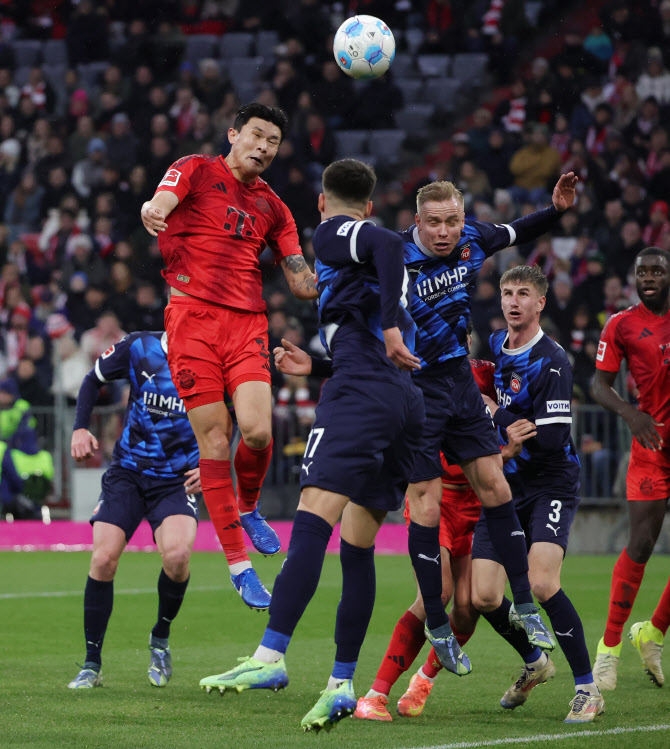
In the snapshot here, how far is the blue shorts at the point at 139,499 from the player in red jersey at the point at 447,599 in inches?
62.7

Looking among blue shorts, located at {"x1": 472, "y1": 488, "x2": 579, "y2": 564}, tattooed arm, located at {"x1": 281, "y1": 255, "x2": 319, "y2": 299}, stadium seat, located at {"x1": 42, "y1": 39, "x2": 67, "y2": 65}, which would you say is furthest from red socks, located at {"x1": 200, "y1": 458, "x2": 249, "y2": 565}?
stadium seat, located at {"x1": 42, "y1": 39, "x2": 67, "y2": 65}

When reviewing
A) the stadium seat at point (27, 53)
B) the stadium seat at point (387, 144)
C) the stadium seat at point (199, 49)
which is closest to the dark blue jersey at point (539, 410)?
the stadium seat at point (387, 144)

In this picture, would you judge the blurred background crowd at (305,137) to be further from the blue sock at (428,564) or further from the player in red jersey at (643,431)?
the blue sock at (428,564)

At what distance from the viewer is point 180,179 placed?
636cm

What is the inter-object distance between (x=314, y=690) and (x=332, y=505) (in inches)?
88.3

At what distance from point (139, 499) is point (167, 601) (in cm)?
62

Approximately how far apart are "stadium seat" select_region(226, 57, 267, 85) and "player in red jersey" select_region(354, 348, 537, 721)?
14.6m

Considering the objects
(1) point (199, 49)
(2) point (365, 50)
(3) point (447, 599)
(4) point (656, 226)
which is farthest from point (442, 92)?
(3) point (447, 599)

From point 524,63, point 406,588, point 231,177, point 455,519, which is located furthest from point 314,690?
point 524,63

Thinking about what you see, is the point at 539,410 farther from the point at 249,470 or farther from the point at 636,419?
the point at 249,470

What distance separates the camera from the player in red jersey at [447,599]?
641 centimetres

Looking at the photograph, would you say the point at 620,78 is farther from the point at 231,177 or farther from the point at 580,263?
the point at 231,177

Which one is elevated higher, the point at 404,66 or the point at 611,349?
the point at 404,66

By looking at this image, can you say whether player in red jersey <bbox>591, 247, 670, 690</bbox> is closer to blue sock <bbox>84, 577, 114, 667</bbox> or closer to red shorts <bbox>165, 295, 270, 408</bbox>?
red shorts <bbox>165, 295, 270, 408</bbox>
